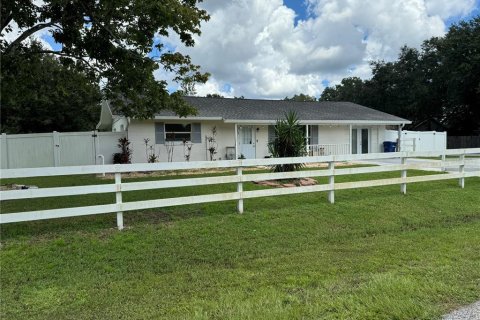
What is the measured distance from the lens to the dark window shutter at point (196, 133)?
62.1ft

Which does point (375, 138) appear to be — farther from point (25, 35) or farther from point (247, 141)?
point (25, 35)

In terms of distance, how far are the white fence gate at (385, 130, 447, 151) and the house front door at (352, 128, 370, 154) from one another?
1.60 m

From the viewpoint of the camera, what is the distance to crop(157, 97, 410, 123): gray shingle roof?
65.4ft

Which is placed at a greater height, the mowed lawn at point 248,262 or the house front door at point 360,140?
the house front door at point 360,140

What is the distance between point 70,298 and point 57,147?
15.4 m

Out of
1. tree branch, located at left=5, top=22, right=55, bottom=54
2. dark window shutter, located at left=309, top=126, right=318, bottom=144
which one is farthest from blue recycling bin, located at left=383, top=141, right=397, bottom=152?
tree branch, located at left=5, top=22, right=55, bottom=54

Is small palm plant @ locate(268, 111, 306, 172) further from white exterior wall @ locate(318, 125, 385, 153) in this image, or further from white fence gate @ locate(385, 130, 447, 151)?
white fence gate @ locate(385, 130, 447, 151)

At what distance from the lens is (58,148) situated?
18.0 meters

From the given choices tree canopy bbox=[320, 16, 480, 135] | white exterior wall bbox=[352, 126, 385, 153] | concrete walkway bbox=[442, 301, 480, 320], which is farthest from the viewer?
tree canopy bbox=[320, 16, 480, 135]

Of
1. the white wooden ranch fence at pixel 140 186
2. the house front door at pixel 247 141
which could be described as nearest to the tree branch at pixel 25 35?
the white wooden ranch fence at pixel 140 186

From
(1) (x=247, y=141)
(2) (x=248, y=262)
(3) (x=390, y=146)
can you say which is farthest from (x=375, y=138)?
(2) (x=248, y=262)

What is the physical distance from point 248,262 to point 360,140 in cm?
2084

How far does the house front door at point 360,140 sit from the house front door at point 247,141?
24.4 feet

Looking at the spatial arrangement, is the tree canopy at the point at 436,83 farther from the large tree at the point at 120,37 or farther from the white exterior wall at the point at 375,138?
the large tree at the point at 120,37
